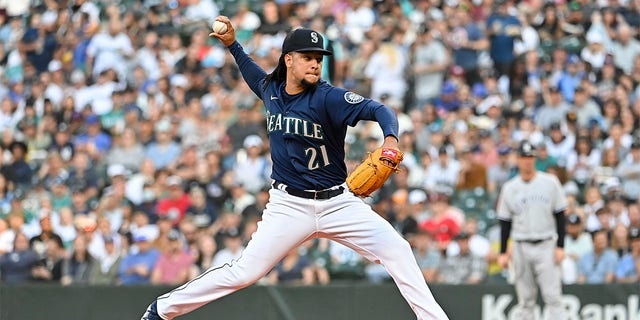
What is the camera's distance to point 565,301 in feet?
41.5

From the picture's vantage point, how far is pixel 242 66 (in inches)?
341

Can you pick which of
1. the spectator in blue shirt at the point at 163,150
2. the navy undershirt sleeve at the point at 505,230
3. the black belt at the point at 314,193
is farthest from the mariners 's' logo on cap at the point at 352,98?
the spectator in blue shirt at the point at 163,150

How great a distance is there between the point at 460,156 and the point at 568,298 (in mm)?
3697

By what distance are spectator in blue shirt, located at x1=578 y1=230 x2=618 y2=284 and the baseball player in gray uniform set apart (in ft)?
6.10

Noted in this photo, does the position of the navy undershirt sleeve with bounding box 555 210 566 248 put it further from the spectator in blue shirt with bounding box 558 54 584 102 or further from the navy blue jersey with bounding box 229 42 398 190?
the spectator in blue shirt with bounding box 558 54 584 102

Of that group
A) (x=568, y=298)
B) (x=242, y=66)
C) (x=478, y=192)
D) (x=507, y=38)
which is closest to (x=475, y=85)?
(x=507, y=38)

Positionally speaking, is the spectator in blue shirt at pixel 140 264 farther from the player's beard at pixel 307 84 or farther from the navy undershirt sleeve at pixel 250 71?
the player's beard at pixel 307 84

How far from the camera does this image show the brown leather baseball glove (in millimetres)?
7492

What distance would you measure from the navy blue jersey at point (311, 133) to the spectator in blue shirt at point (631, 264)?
671cm

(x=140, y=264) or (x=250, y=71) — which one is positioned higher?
(x=250, y=71)

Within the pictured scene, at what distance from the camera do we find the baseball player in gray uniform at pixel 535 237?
12.0 meters

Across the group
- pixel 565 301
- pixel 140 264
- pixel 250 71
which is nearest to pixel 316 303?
pixel 565 301

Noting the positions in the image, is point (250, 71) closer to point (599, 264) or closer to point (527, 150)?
point (527, 150)

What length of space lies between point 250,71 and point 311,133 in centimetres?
94
